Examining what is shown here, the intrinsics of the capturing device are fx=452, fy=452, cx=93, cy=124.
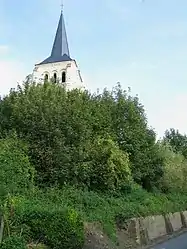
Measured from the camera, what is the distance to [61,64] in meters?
63.7

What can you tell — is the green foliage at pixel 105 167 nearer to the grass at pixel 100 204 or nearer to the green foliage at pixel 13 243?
the grass at pixel 100 204

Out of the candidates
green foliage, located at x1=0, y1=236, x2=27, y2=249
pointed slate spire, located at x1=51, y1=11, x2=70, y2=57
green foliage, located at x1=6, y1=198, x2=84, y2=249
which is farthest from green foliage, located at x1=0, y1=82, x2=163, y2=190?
pointed slate spire, located at x1=51, y1=11, x2=70, y2=57

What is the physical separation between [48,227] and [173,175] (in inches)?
962

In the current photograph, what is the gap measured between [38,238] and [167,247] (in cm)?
763

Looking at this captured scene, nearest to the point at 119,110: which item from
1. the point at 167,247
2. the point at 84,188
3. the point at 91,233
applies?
the point at 84,188

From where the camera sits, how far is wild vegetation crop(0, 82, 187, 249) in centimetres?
1327

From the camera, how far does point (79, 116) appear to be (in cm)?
2327

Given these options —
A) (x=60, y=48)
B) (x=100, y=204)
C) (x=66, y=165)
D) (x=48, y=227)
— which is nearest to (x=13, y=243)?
(x=48, y=227)

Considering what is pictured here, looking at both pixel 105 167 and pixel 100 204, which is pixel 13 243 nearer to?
pixel 100 204

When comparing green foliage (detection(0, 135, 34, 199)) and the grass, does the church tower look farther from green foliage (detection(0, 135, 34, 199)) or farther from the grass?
green foliage (detection(0, 135, 34, 199))

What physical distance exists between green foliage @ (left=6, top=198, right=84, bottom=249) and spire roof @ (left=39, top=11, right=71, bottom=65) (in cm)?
5191

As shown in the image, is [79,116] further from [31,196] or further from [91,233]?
[91,233]

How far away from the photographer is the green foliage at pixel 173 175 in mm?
35531

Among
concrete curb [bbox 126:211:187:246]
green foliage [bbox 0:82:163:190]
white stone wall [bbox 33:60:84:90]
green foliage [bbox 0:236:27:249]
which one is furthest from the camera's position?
white stone wall [bbox 33:60:84:90]
